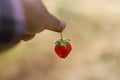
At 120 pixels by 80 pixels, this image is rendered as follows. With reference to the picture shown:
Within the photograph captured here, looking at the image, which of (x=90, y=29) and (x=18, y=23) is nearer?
(x=18, y=23)

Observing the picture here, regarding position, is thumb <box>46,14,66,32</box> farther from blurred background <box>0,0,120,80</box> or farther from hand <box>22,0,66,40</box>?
blurred background <box>0,0,120,80</box>

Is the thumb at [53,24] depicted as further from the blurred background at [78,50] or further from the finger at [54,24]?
the blurred background at [78,50]

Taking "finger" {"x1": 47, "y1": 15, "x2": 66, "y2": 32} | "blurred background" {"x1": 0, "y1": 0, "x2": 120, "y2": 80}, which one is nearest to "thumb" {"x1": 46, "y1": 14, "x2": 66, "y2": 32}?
"finger" {"x1": 47, "y1": 15, "x2": 66, "y2": 32}

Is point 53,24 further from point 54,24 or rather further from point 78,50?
point 78,50

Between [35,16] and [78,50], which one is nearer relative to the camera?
[35,16]

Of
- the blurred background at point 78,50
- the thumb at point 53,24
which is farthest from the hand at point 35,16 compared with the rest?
the blurred background at point 78,50

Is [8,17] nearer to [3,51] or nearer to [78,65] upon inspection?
[3,51]

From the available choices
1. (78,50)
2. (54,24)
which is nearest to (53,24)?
(54,24)

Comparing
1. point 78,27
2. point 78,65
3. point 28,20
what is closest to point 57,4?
point 78,27
